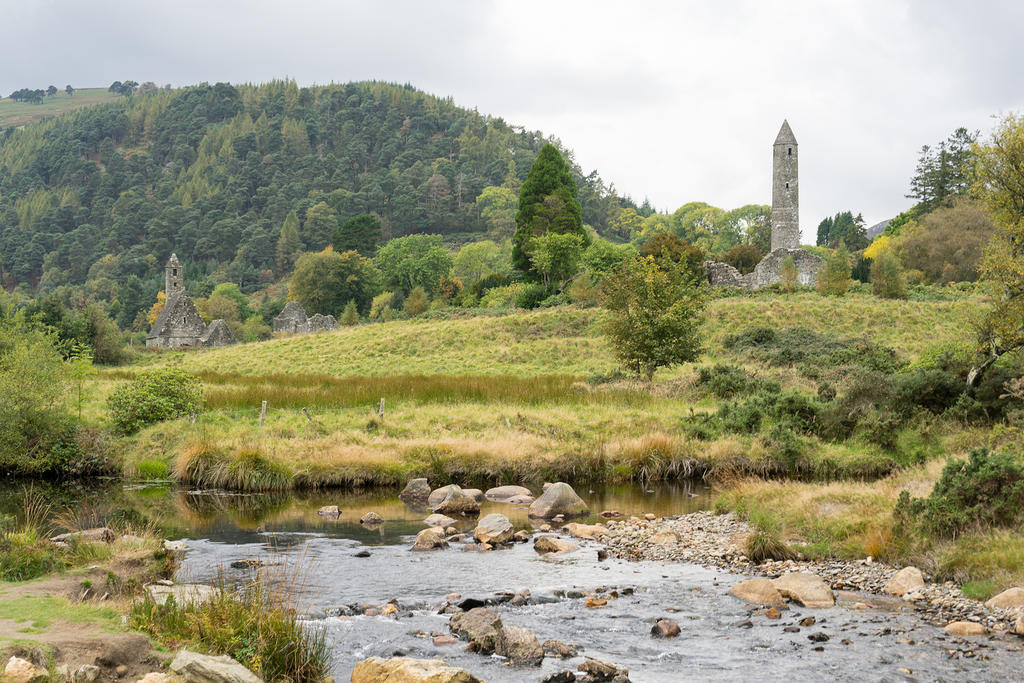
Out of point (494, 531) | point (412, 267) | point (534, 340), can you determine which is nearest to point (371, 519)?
point (494, 531)

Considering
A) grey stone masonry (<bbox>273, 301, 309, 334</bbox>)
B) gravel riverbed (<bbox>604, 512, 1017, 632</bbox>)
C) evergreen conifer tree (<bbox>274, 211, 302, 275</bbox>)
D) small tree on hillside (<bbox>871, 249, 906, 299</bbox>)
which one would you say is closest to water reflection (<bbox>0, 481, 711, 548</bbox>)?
gravel riverbed (<bbox>604, 512, 1017, 632</bbox>)

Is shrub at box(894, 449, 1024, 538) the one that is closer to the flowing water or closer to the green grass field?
the flowing water

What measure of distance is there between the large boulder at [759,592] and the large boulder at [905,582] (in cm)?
175

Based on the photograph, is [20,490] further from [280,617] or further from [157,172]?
[157,172]

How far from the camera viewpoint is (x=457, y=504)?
2005 cm

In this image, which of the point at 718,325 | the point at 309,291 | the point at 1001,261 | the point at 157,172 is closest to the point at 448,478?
the point at 1001,261

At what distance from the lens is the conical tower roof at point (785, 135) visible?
83000 millimetres

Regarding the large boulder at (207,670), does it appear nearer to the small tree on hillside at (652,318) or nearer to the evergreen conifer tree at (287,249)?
the small tree on hillside at (652,318)

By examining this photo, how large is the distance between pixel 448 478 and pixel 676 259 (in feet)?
163

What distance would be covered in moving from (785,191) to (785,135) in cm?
576

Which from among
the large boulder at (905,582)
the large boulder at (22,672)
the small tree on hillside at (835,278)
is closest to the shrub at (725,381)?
the large boulder at (905,582)

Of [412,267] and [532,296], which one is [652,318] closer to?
[532,296]

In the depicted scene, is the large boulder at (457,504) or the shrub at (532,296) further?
the shrub at (532,296)

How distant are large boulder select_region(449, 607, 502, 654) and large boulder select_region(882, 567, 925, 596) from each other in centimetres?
604
